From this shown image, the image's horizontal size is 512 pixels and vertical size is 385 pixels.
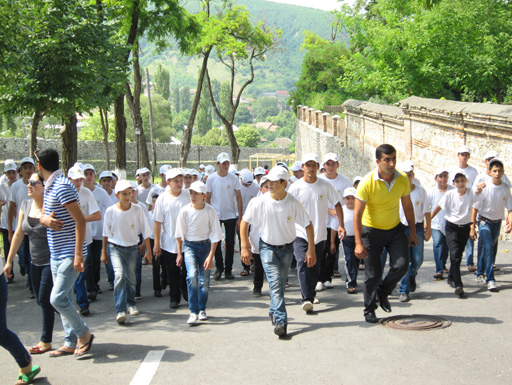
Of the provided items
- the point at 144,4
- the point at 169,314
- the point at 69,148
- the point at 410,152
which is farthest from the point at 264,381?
the point at 144,4

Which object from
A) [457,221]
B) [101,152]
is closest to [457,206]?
[457,221]

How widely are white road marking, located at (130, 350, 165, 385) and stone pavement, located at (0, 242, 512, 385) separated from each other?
0.10ft

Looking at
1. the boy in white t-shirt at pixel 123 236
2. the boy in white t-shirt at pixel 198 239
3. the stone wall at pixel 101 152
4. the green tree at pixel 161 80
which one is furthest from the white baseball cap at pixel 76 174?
the green tree at pixel 161 80

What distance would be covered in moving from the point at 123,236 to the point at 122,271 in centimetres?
45

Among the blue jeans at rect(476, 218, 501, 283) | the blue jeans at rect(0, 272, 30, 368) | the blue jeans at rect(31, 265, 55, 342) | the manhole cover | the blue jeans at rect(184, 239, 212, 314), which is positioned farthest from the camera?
the blue jeans at rect(476, 218, 501, 283)

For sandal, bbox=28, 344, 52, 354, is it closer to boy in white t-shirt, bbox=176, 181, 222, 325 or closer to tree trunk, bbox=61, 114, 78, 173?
boy in white t-shirt, bbox=176, 181, 222, 325

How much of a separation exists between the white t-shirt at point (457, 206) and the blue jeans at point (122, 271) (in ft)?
14.1

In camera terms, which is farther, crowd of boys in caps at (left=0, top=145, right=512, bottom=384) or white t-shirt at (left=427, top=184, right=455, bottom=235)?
white t-shirt at (left=427, top=184, right=455, bottom=235)

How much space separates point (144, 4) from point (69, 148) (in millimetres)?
6528

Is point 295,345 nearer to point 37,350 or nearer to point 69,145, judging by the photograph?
point 37,350

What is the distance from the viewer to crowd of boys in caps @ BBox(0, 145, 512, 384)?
746 cm

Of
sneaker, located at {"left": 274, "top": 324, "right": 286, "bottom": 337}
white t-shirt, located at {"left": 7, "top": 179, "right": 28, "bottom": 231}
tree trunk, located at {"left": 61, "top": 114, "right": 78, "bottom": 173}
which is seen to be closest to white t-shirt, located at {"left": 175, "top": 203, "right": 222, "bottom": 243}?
sneaker, located at {"left": 274, "top": 324, "right": 286, "bottom": 337}

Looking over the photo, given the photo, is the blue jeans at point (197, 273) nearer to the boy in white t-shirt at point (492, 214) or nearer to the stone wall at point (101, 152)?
the boy in white t-shirt at point (492, 214)

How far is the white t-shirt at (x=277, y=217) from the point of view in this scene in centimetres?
752
